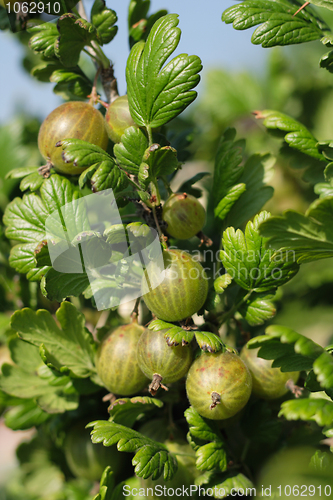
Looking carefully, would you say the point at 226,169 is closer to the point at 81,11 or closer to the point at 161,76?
the point at 161,76

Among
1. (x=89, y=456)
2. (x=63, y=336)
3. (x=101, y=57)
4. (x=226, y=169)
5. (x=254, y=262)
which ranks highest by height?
(x=101, y=57)

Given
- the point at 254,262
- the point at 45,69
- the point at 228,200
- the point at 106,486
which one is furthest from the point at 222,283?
the point at 45,69

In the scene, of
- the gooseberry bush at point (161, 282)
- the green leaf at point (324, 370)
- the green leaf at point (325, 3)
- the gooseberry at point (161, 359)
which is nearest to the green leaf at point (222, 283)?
the gooseberry bush at point (161, 282)

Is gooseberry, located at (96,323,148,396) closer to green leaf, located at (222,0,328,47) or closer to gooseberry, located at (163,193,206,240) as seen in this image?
gooseberry, located at (163,193,206,240)

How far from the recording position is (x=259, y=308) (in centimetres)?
66

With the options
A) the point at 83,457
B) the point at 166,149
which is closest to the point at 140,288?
the point at 166,149

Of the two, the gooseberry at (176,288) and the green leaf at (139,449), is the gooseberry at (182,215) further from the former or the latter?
the green leaf at (139,449)

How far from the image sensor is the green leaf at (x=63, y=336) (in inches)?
29.0

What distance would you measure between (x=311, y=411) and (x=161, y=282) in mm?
278

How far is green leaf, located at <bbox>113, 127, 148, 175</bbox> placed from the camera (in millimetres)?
591

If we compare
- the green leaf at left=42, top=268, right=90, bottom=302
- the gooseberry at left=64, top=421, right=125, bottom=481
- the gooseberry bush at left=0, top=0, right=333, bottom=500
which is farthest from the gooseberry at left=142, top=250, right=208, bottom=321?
the gooseberry at left=64, top=421, right=125, bottom=481

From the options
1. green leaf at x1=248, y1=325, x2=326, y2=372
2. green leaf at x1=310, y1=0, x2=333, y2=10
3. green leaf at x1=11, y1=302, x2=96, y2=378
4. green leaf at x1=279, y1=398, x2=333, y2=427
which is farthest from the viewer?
A: green leaf at x1=11, y1=302, x2=96, y2=378

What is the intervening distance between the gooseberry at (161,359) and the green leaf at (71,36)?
1.71ft

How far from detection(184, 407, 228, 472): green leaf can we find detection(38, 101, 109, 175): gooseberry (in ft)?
1.52
